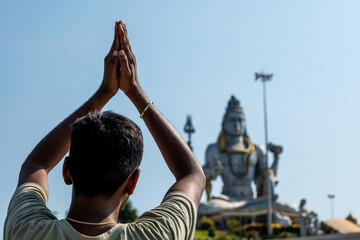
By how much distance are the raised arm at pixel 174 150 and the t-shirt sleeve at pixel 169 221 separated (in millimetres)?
46

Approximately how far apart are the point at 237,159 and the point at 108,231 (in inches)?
1316

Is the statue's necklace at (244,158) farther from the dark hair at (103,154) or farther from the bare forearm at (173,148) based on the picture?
the dark hair at (103,154)

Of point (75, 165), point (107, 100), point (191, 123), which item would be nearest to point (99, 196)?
point (75, 165)

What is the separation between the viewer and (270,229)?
2931 cm

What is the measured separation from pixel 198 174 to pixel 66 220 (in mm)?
413

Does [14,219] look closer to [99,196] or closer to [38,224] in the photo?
[38,224]

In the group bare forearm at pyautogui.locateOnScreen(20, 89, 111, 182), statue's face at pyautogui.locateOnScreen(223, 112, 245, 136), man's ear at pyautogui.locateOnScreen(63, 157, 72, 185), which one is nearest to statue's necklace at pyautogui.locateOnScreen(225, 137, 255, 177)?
statue's face at pyautogui.locateOnScreen(223, 112, 245, 136)

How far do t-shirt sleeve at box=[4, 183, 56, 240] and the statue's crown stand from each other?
33560 mm

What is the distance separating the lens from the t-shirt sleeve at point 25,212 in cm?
170

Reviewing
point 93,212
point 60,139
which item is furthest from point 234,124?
point 93,212

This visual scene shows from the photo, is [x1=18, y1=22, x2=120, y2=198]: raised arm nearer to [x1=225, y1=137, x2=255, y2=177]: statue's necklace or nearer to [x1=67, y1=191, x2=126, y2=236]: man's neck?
[x1=67, y1=191, x2=126, y2=236]: man's neck

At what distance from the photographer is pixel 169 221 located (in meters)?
1.71

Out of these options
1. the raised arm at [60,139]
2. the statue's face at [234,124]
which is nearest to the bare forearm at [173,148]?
the raised arm at [60,139]

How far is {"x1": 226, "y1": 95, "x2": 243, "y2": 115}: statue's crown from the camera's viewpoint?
3528 centimetres
